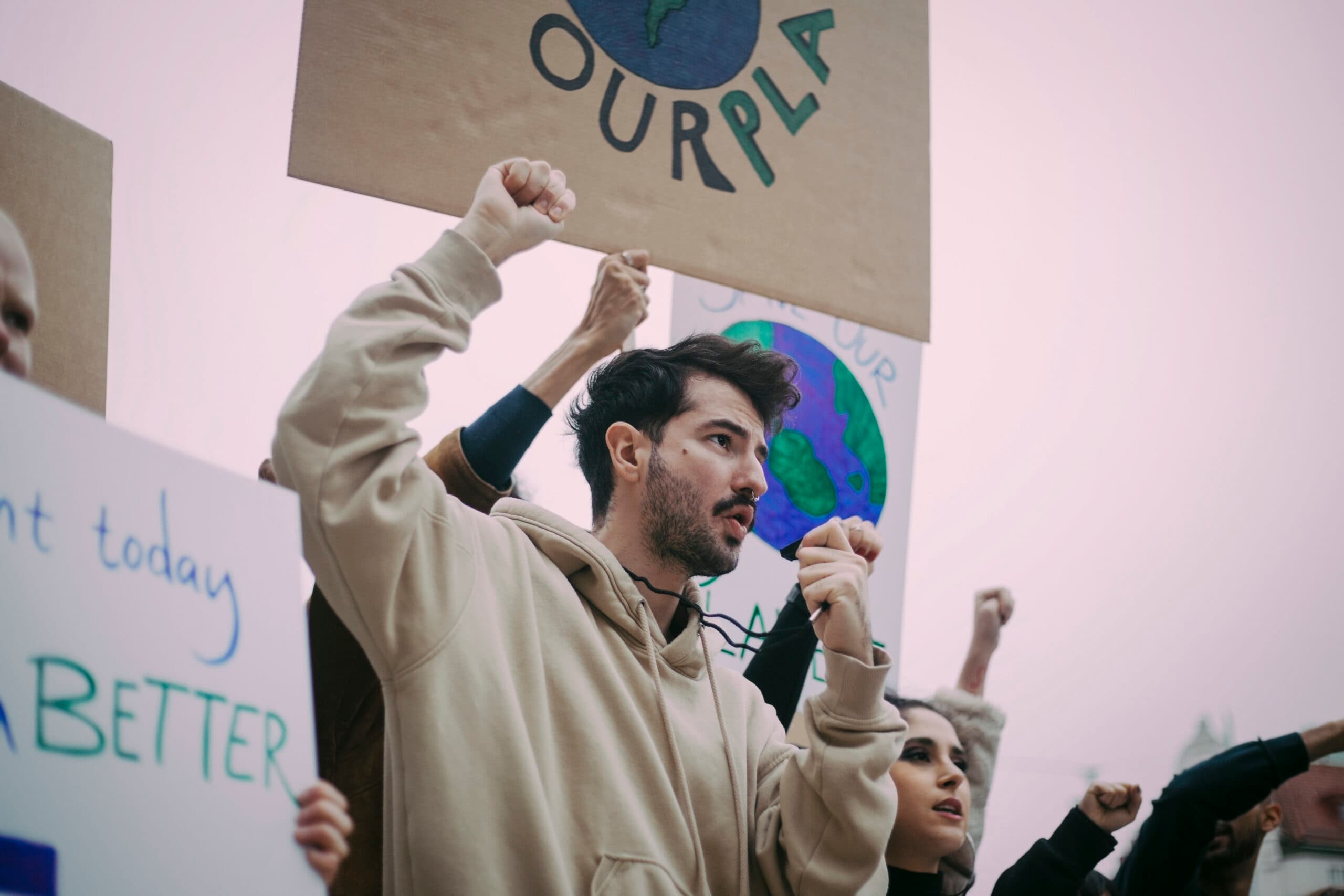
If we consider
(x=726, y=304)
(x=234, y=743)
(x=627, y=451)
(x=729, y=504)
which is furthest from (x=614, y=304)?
(x=234, y=743)

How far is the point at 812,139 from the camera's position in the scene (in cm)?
172

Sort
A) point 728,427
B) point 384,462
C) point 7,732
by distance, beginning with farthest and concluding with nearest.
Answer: point 728,427 → point 384,462 → point 7,732

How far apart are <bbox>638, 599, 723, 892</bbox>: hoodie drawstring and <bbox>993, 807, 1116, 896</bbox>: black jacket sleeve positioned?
52cm

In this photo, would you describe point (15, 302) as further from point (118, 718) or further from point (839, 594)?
point (839, 594)

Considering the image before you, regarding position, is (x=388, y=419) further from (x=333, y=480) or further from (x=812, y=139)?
(x=812, y=139)

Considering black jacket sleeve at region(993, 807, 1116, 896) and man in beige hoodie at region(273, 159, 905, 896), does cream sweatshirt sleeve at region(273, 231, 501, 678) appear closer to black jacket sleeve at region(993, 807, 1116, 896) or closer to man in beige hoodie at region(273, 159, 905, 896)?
man in beige hoodie at region(273, 159, 905, 896)

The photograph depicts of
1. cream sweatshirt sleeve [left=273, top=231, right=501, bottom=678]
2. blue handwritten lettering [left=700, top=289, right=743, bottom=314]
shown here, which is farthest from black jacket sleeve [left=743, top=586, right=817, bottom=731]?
cream sweatshirt sleeve [left=273, top=231, right=501, bottom=678]

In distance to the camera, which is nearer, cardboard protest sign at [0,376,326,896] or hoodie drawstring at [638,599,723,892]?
cardboard protest sign at [0,376,326,896]

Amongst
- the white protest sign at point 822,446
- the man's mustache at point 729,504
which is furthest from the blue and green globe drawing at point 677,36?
the man's mustache at point 729,504

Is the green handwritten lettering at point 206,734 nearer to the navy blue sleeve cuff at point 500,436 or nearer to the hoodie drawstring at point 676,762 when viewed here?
the hoodie drawstring at point 676,762

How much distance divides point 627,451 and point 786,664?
14.9 inches

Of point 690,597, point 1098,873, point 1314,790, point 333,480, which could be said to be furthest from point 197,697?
point 1314,790

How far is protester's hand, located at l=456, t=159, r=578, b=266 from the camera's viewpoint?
0.99 meters

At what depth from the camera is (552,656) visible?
3.36ft
